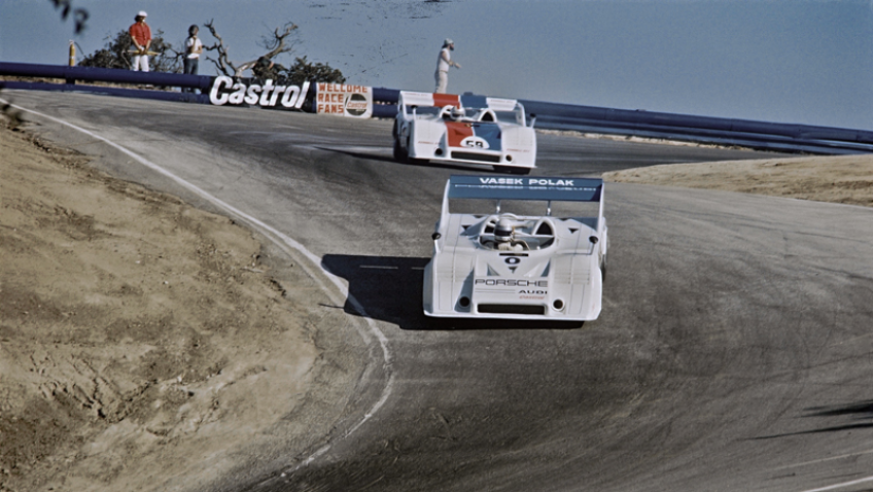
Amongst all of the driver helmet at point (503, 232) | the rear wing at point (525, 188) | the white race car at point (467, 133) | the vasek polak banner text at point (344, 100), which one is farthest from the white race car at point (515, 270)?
the vasek polak banner text at point (344, 100)

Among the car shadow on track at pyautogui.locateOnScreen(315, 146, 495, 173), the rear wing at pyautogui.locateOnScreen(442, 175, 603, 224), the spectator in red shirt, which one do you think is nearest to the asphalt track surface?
the car shadow on track at pyautogui.locateOnScreen(315, 146, 495, 173)

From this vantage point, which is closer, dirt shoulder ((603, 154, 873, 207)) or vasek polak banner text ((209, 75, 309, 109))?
dirt shoulder ((603, 154, 873, 207))

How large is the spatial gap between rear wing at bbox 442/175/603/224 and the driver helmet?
2.86ft

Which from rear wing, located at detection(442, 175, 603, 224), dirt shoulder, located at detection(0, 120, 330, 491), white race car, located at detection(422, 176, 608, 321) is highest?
rear wing, located at detection(442, 175, 603, 224)

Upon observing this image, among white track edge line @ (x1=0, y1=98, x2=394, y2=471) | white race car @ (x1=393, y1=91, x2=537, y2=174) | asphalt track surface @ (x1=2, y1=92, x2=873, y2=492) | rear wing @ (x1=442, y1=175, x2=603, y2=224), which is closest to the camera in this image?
asphalt track surface @ (x1=2, y1=92, x2=873, y2=492)

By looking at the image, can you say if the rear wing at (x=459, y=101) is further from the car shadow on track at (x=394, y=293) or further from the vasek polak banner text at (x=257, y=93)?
the vasek polak banner text at (x=257, y=93)

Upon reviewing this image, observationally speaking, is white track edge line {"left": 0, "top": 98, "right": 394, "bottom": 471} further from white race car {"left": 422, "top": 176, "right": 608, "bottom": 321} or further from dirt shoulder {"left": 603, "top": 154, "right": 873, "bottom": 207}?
dirt shoulder {"left": 603, "top": 154, "right": 873, "bottom": 207}

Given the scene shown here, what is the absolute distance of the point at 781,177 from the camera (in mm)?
18359

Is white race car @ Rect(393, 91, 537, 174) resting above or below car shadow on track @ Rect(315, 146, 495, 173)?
above

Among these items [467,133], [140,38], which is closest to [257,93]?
[140,38]

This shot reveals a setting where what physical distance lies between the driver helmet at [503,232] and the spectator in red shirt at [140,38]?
16.0 meters

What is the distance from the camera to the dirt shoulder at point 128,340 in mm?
7020

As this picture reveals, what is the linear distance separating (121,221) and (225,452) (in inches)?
204

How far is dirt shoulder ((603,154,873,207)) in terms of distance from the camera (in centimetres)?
1680
